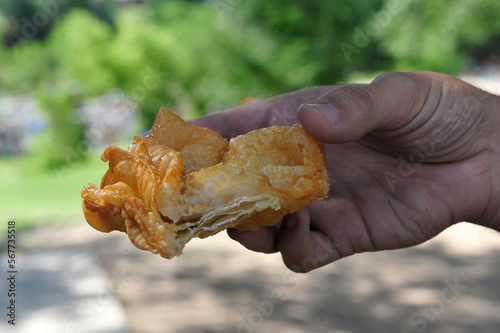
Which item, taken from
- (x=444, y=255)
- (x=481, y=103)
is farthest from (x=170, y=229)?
(x=444, y=255)

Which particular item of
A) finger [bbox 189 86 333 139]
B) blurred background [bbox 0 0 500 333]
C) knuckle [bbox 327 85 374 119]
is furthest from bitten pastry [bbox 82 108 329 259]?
blurred background [bbox 0 0 500 333]

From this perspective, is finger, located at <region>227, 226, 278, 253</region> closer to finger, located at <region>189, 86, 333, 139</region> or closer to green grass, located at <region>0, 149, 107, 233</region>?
finger, located at <region>189, 86, 333, 139</region>

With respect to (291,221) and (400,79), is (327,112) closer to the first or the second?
(400,79)

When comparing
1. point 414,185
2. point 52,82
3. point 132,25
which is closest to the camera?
point 414,185

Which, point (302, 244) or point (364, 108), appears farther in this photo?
point (302, 244)

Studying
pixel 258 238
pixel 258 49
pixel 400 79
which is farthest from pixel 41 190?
pixel 400 79

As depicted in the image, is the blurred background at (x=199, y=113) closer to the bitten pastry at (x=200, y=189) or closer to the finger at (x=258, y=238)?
the finger at (x=258, y=238)

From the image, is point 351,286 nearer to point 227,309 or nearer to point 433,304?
point 433,304
